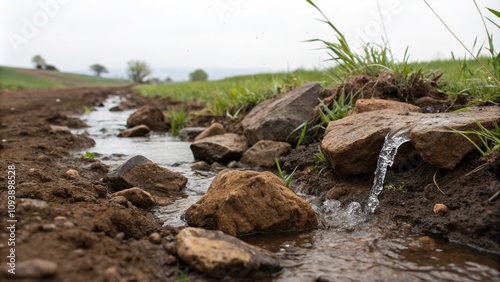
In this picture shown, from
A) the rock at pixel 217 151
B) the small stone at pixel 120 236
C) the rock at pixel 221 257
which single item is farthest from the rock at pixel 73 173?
the rock at pixel 221 257

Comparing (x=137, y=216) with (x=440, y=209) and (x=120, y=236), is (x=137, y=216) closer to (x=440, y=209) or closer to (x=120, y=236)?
(x=120, y=236)

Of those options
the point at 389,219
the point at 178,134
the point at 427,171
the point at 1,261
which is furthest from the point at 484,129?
the point at 178,134

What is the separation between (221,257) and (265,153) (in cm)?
265

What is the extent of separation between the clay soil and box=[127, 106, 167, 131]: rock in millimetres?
3527

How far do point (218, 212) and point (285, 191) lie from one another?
44 cm

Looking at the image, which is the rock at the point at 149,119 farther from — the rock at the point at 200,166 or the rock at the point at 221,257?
the rock at the point at 221,257

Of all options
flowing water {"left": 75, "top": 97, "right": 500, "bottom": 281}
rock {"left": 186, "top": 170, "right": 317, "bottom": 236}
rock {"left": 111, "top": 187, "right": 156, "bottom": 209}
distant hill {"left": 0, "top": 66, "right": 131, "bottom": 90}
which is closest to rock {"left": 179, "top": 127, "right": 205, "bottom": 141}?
flowing water {"left": 75, "top": 97, "right": 500, "bottom": 281}

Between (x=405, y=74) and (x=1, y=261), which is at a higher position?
(x=405, y=74)

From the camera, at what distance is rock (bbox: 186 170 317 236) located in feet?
A: 8.20

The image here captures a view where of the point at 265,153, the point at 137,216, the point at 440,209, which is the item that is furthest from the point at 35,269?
the point at 265,153

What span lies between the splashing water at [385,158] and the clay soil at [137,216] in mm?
61

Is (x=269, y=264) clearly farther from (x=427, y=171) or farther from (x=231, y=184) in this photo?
(x=427, y=171)

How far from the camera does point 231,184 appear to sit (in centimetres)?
269

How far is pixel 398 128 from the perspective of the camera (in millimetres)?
2922
